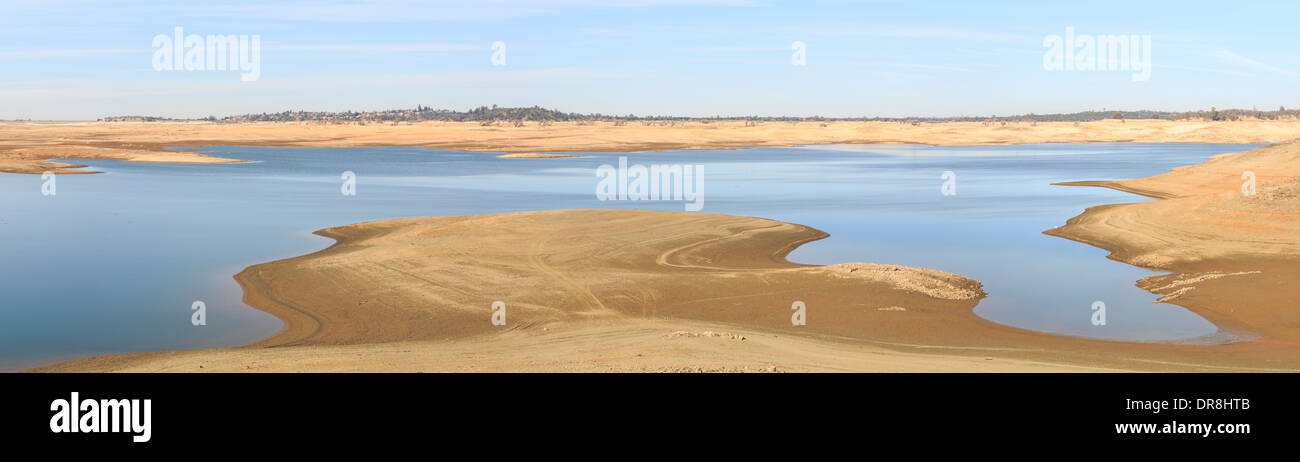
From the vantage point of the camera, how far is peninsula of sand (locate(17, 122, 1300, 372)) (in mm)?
11992

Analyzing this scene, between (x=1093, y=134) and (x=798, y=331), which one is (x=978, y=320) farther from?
(x=1093, y=134)

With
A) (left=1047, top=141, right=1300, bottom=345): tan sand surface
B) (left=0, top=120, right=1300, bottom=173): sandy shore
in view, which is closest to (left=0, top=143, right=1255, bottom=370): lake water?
(left=1047, top=141, right=1300, bottom=345): tan sand surface

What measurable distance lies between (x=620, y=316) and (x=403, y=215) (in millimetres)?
17323

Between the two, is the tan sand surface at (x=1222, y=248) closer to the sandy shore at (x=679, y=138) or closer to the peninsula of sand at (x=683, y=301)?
the peninsula of sand at (x=683, y=301)

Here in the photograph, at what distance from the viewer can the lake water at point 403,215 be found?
15.6 meters

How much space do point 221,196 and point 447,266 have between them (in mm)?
23226

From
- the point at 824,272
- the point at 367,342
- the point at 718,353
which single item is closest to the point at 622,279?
the point at 824,272

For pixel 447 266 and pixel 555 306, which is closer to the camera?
pixel 555 306

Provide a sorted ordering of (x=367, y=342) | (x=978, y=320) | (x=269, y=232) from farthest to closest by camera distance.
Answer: (x=269, y=232), (x=978, y=320), (x=367, y=342)

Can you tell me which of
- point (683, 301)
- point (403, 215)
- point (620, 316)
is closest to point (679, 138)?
point (403, 215)

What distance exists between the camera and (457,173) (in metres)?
53.8

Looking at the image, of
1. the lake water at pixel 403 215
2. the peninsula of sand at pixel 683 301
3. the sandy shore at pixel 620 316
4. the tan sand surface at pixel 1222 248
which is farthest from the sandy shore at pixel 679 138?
the sandy shore at pixel 620 316

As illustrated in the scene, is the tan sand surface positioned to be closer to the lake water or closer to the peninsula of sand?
the peninsula of sand

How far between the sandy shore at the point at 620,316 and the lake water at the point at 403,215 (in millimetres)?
1053
